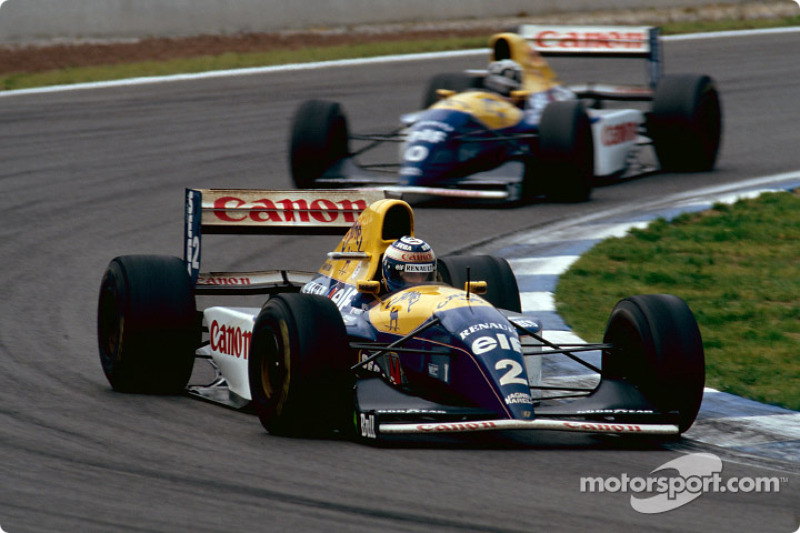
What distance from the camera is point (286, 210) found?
8.85 meters

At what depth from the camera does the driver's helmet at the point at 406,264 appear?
7758 mm

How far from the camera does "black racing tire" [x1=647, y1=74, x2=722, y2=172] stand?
51.9ft

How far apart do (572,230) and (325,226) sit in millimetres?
4700

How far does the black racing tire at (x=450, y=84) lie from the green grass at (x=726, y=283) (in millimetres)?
3914

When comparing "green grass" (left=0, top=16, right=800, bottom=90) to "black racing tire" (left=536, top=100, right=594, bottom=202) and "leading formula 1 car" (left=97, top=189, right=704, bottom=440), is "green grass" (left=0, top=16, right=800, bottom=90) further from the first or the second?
"leading formula 1 car" (left=97, top=189, right=704, bottom=440)

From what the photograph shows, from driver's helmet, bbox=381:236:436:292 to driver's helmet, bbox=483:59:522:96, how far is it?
25.1 feet

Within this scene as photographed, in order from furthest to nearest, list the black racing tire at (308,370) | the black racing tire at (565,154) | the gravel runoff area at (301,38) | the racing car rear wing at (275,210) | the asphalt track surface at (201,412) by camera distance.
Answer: the gravel runoff area at (301,38) → the black racing tire at (565,154) → the racing car rear wing at (275,210) → the black racing tire at (308,370) → the asphalt track surface at (201,412)

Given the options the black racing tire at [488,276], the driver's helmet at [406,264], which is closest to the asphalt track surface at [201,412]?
the driver's helmet at [406,264]

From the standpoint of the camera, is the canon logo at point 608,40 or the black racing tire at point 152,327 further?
the canon logo at point 608,40

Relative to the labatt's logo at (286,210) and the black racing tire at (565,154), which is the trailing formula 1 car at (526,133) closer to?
the black racing tire at (565,154)

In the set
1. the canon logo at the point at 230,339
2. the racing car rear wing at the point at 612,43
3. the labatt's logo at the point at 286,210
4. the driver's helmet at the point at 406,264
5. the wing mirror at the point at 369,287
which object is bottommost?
the canon logo at the point at 230,339

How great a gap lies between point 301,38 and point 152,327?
59.7 ft

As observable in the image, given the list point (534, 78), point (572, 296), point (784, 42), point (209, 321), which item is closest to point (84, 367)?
point (209, 321)

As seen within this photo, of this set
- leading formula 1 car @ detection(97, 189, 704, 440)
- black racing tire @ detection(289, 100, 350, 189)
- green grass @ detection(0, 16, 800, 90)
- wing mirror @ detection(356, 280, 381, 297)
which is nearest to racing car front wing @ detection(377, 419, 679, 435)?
leading formula 1 car @ detection(97, 189, 704, 440)
